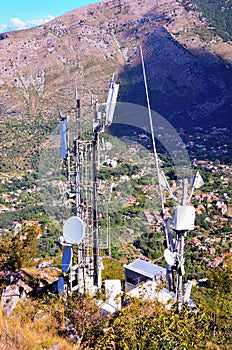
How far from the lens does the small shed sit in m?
6.41

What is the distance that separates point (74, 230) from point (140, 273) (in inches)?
77.1

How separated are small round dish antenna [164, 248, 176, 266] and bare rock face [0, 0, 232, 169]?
35.4m

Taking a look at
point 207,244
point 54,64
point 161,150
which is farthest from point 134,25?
point 207,244

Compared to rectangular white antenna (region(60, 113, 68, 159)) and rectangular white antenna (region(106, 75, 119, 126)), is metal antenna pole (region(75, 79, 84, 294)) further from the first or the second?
rectangular white antenna (region(106, 75, 119, 126))

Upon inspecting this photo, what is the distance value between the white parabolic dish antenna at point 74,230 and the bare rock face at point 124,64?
34723 mm

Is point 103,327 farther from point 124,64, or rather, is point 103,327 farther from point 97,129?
point 124,64

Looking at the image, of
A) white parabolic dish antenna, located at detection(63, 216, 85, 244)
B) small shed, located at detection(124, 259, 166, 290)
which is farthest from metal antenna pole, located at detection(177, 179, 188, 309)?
small shed, located at detection(124, 259, 166, 290)

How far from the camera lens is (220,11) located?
2422 inches

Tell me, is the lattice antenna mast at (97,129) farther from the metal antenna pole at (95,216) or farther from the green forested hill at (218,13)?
the green forested hill at (218,13)

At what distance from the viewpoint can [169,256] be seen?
4629 mm

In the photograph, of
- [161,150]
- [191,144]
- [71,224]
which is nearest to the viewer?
[71,224]

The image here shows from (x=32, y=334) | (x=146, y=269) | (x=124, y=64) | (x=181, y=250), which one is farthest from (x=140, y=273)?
(x=124, y=64)

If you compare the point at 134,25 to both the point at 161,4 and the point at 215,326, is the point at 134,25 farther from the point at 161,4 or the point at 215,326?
the point at 215,326

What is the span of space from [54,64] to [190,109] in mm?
19539
